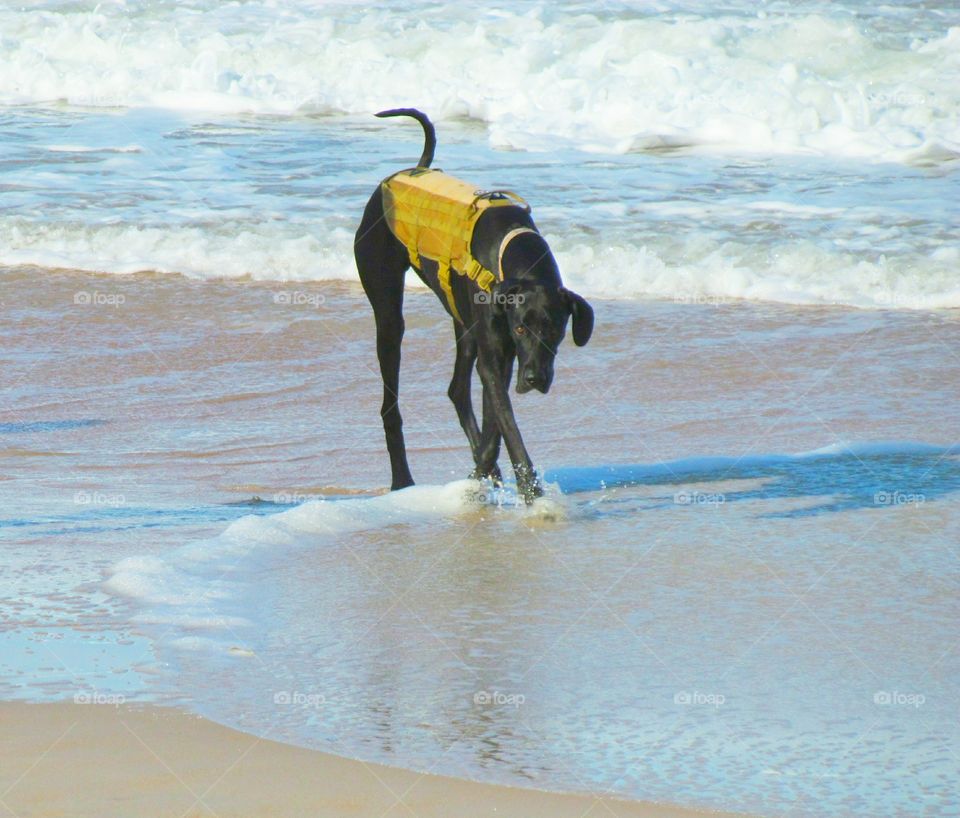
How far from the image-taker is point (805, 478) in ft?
17.6

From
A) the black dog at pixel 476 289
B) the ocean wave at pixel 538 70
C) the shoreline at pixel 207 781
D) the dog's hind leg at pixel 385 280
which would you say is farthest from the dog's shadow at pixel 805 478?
the ocean wave at pixel 538 70

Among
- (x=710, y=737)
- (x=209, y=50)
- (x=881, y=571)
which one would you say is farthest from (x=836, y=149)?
(x=710, y=737)

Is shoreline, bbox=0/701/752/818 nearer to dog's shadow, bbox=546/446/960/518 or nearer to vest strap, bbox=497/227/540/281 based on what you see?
vest strap, bbox=497/227/540/281

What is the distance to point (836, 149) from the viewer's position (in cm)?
1314

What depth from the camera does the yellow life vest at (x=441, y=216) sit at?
515 centimetres

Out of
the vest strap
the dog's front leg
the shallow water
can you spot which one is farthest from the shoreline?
the vest strap

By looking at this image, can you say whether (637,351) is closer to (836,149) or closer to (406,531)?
(406,531)

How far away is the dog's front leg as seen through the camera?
502 centimetres

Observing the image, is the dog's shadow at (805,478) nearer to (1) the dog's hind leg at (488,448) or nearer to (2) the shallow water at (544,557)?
(2) the shallow water at (544,557)

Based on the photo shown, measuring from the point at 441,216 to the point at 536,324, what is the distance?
2.56 ft

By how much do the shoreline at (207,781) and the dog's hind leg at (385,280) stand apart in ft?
9.15

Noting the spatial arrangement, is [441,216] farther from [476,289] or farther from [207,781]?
[207,781]

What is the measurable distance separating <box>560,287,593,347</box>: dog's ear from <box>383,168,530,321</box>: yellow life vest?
29 centimetres

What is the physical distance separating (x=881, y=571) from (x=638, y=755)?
1.55 m
